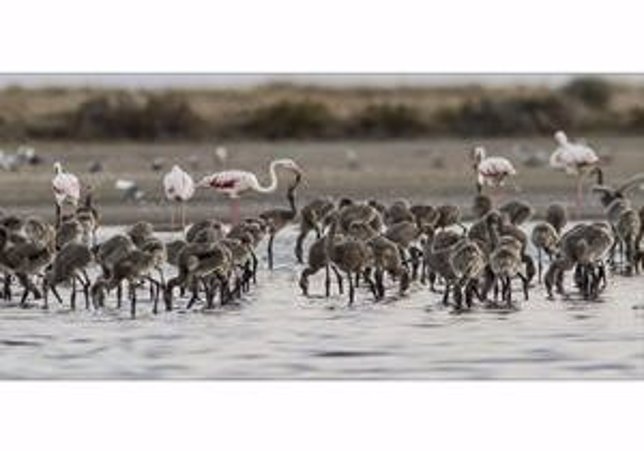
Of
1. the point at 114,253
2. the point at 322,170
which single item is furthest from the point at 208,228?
the point at 322,170

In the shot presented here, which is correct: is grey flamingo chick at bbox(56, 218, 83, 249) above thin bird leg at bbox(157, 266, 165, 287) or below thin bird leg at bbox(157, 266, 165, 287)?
above

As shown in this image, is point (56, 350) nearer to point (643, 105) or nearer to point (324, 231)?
point (324, 231)

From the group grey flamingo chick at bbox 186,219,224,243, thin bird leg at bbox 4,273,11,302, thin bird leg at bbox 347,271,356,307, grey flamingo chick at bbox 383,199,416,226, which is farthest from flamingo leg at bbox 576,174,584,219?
thin bird leg at bbox 4,273,11,302

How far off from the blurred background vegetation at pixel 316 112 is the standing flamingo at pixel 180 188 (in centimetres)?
12

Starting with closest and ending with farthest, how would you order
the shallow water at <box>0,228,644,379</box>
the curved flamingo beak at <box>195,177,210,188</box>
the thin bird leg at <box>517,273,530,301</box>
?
the shallow water at <box>0,228,644,379</box>
the thin bird leg at <box>517,273,530,301</box>
the curved flamingo beak at <box>195,177,210,188</box>

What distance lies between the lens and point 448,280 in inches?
305

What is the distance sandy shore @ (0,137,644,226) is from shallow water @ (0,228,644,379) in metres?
0.26

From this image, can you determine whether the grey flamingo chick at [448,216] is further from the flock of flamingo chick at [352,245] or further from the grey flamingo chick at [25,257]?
the grey flamingo chick at [25,257]

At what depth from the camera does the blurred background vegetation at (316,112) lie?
771cm

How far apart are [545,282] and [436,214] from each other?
0.42 m

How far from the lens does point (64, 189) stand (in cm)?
778

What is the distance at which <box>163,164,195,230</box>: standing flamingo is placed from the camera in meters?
7.78

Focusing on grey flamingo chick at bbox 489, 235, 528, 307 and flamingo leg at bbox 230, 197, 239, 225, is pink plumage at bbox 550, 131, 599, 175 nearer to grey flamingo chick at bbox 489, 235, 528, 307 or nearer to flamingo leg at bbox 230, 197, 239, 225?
grey flamingo chick at bbox 489, 235, 528, 307

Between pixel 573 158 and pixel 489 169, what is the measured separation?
27 centimetres
